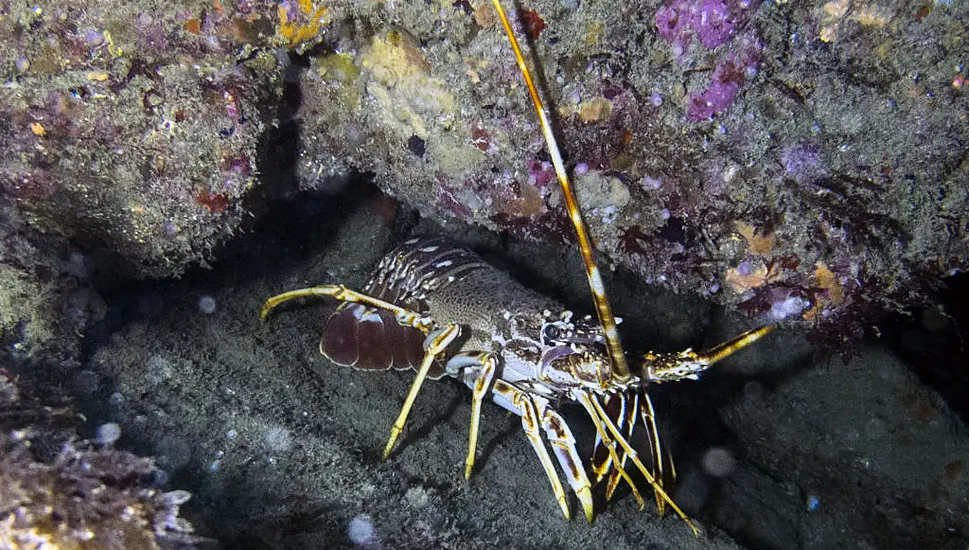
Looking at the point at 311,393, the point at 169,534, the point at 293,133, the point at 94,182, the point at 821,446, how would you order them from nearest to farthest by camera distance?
the point at 169,534 → the point at 94,182 → the point at 311,393 → the point at 293,133 → the point at 821,446

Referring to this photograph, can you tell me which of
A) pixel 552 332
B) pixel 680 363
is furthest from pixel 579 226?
pixel 552 332

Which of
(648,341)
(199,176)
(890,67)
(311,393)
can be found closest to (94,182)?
(199,176)

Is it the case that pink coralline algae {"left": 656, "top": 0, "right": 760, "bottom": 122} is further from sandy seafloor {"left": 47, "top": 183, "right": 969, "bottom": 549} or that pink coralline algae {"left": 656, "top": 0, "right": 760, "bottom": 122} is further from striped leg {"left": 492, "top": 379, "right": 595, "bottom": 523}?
sandy seafloor {"left": 47, "top": 183, "right": 969, "bottom": 549}

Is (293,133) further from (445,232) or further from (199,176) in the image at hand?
(445,232)

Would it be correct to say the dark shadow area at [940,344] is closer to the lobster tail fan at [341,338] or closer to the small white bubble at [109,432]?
the lobster tail fan at [341,338]

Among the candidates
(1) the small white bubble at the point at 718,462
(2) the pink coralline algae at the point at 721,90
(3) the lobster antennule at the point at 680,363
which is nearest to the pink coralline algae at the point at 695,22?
(2) the pink coralline algae at the point at 721,90

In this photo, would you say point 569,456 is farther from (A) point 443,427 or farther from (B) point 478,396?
(A) point 443,427
